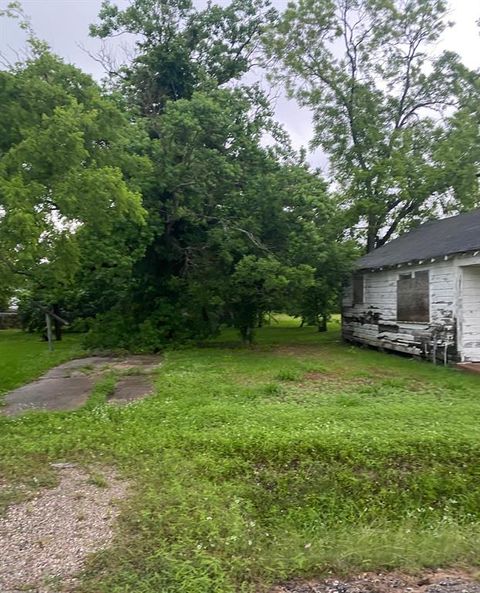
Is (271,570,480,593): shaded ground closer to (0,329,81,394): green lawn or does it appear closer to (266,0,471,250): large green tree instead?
(0,329,81,394): green lawn

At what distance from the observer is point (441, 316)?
37.1ft

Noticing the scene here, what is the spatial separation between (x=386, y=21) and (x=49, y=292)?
17.6m

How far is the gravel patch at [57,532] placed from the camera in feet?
9.94

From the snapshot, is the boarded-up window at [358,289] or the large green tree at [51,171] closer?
the large green tree at [51,171]

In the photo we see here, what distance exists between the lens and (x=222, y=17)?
59.8 ft

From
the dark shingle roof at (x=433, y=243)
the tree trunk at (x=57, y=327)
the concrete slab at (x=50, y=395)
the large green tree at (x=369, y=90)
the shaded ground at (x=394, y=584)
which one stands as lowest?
the shaded ground at (x=394, y=584)

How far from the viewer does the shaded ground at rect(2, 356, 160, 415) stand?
7.78m

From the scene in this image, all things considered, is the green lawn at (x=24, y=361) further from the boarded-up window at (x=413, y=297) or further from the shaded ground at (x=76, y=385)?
the boarded-up window at (x=413, y=297)

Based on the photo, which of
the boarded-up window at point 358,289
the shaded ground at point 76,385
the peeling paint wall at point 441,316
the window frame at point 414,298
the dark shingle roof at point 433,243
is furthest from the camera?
the boarded-up window at point 358,289

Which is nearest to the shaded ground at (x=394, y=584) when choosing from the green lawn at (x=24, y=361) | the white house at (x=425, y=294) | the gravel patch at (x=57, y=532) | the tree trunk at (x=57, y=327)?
the gravel patch at (x=57, y=532)

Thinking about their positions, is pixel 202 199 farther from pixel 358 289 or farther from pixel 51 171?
pixel 51 171

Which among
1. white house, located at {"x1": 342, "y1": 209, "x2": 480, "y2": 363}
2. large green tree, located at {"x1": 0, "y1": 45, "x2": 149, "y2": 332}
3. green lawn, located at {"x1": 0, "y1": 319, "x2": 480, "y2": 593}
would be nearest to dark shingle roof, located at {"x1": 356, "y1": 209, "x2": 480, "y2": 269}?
white house, located at {"x1": 342, "y1": 209, "x2": 480, "y2": 363}

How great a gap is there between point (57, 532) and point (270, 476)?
1976mm

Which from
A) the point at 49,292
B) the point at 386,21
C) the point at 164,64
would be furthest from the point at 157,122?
the point at 386,21
